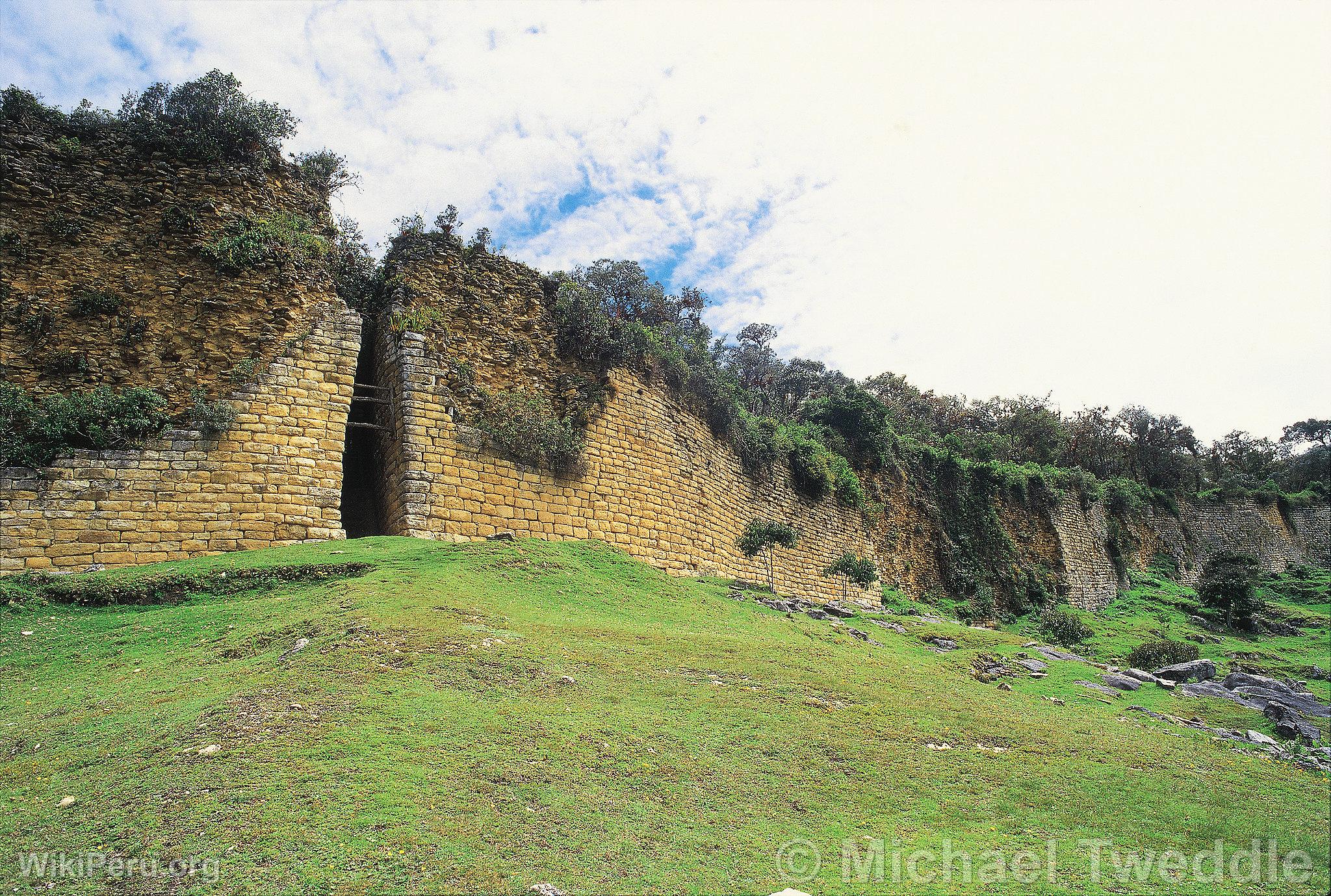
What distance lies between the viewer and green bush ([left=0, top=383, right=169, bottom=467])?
32.9 feet

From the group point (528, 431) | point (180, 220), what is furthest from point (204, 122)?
point (528, 431)

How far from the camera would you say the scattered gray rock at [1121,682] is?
33.0ft

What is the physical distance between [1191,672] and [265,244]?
17.1m

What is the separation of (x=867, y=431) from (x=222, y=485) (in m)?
22.2

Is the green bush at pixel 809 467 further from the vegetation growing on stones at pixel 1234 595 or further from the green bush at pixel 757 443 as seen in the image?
the vegetation growing on stones at pixel 1234 595

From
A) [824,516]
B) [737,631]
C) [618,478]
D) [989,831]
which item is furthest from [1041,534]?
[989,831]

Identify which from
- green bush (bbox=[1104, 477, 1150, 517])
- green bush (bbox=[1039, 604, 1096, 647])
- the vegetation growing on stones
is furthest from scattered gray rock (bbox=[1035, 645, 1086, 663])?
green bush (bbox=[1104, 477, 1150, 517])

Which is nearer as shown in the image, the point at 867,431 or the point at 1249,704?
the point at 1249,704

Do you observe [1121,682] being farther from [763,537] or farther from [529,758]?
[763,537]

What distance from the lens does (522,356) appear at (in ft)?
51.0

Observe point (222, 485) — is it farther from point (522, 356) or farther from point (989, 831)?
point (989, 831)

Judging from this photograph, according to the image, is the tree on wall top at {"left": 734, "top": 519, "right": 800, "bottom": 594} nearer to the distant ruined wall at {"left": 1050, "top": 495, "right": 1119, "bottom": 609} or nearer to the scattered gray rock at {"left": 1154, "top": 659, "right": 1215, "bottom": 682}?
the scattered gray rock at {"left": 1154, "top": 659, "right": 1215, "bottom": 682}

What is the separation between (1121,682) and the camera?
1021cm

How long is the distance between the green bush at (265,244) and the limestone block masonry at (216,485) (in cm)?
119
